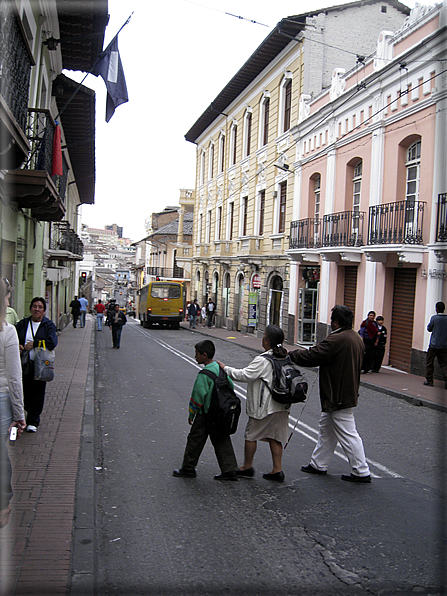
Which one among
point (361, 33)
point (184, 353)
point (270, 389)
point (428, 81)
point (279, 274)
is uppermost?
point (361, 33)

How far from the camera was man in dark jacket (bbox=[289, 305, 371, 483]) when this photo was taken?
582 centimetres

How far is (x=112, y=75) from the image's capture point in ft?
37.8

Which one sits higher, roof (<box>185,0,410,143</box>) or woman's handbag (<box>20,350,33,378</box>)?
roof (<box>185,0,410,143</box>)

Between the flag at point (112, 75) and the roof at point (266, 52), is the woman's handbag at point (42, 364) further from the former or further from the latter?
the roof at point (266, 52)

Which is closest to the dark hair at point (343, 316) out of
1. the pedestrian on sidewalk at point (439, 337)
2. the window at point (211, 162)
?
the pedestrian on sidewalk at point (439, 337)

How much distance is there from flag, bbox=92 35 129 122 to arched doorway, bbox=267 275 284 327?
1432 cm

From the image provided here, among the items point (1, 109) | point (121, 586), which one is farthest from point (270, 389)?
point (1, 109)

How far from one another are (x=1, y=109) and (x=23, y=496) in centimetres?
341

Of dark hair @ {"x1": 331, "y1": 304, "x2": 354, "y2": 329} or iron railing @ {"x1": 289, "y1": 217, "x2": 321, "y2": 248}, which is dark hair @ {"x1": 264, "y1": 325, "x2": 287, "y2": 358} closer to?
dark hair @ {"x1": 331, "y1": 304, "x2": 354, "y2": 329}

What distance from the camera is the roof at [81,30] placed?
1062cm

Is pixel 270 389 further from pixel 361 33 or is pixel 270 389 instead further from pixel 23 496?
pixel 361 33

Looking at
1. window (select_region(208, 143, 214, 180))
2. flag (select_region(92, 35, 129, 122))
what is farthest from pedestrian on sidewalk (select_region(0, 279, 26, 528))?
window (select_region(208, 143, 214, 180))

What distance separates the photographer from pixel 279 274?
24.8 m

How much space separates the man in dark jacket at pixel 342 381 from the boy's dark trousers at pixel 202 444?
1076 millimetres
